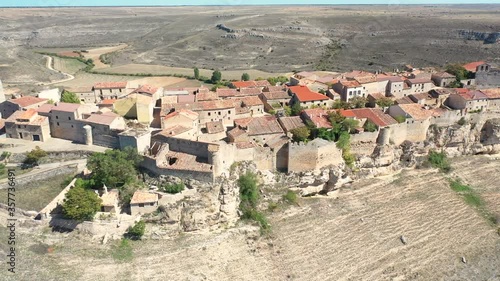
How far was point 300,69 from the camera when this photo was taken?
237ft

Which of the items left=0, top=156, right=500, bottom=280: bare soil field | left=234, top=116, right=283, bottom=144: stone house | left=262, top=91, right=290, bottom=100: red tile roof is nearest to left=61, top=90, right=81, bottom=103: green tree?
left=234, top=116, right=283, bottom=144: stone house

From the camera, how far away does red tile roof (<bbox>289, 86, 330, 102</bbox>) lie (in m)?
38.4

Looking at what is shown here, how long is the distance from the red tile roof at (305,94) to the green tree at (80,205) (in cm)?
2115

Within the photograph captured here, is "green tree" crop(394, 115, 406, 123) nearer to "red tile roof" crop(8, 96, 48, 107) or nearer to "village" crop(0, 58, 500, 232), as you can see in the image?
"village" crop(0, 58, 500, 232)

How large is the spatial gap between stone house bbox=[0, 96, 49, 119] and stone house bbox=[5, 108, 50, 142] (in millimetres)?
2331

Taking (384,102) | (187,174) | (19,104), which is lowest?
(187,174)

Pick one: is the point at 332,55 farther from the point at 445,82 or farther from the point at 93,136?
the point at 93,136

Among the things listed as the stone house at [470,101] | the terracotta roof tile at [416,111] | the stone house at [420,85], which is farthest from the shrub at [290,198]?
the stone house at [420,85]

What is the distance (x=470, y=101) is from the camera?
37250 mm

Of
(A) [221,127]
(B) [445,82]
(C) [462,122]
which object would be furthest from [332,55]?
(A) [221,127]

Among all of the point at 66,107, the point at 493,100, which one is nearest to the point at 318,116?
the point at 493,100

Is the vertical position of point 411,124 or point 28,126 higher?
point 28,126

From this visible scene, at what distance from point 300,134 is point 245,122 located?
4803 millimetres

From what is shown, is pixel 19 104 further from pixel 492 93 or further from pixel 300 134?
pixel 492 93
